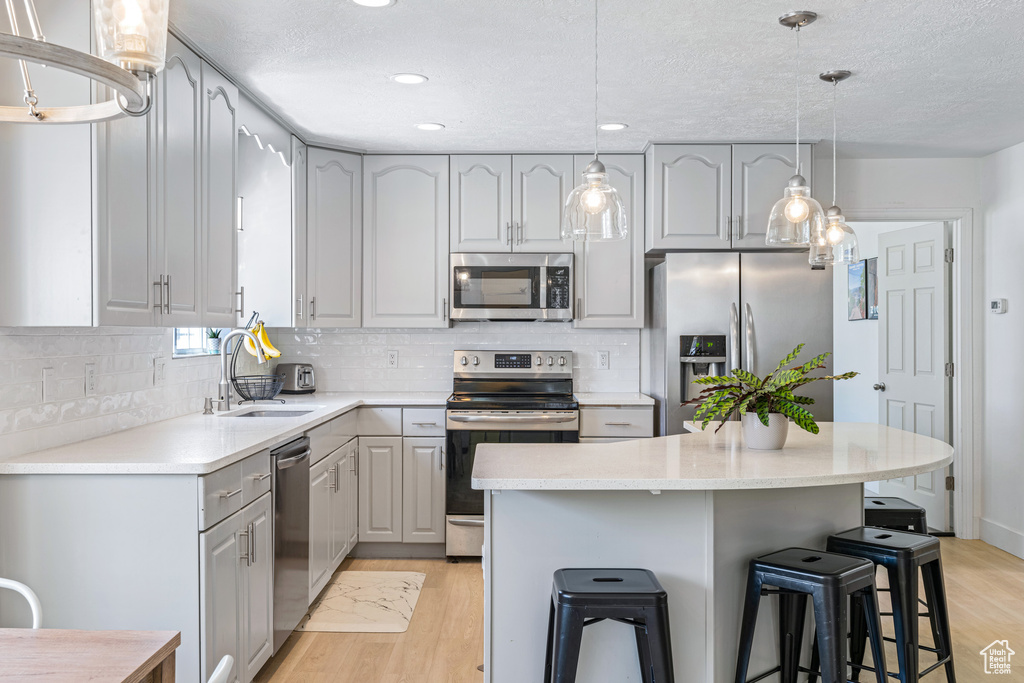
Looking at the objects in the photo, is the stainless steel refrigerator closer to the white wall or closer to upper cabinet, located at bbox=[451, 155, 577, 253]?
upper cabinet, located at bbox=[451, 155, 577, 253]

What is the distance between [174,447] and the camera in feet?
7.78

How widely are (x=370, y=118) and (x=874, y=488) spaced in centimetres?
474

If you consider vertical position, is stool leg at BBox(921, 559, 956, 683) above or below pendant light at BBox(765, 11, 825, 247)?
below

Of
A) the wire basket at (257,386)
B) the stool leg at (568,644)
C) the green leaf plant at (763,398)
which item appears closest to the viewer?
the stool leg at (568,644)

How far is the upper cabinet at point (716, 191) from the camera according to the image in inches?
164

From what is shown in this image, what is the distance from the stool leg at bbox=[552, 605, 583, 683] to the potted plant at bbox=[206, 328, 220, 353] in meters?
2.55

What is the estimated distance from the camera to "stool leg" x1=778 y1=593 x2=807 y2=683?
7.45 ft

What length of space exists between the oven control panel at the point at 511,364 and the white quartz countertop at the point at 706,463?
5.99 ft

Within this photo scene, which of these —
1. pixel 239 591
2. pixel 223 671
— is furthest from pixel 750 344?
pixel 223 671

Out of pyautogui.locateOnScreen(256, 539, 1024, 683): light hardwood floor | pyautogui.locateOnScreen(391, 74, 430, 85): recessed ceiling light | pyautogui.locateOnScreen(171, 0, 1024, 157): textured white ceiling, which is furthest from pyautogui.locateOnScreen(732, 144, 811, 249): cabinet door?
pyautogui.locateOnScreen(256, 539, 1024, 683): light hardwood floor

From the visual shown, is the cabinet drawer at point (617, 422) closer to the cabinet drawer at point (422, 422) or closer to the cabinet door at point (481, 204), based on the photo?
the cabinet drawer at point (422, 422)

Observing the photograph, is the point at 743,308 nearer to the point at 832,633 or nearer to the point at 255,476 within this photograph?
the point at 832,633

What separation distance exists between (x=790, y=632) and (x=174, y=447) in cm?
207

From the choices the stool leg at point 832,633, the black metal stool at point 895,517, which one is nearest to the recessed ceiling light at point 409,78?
the stool leg at point 832,633
